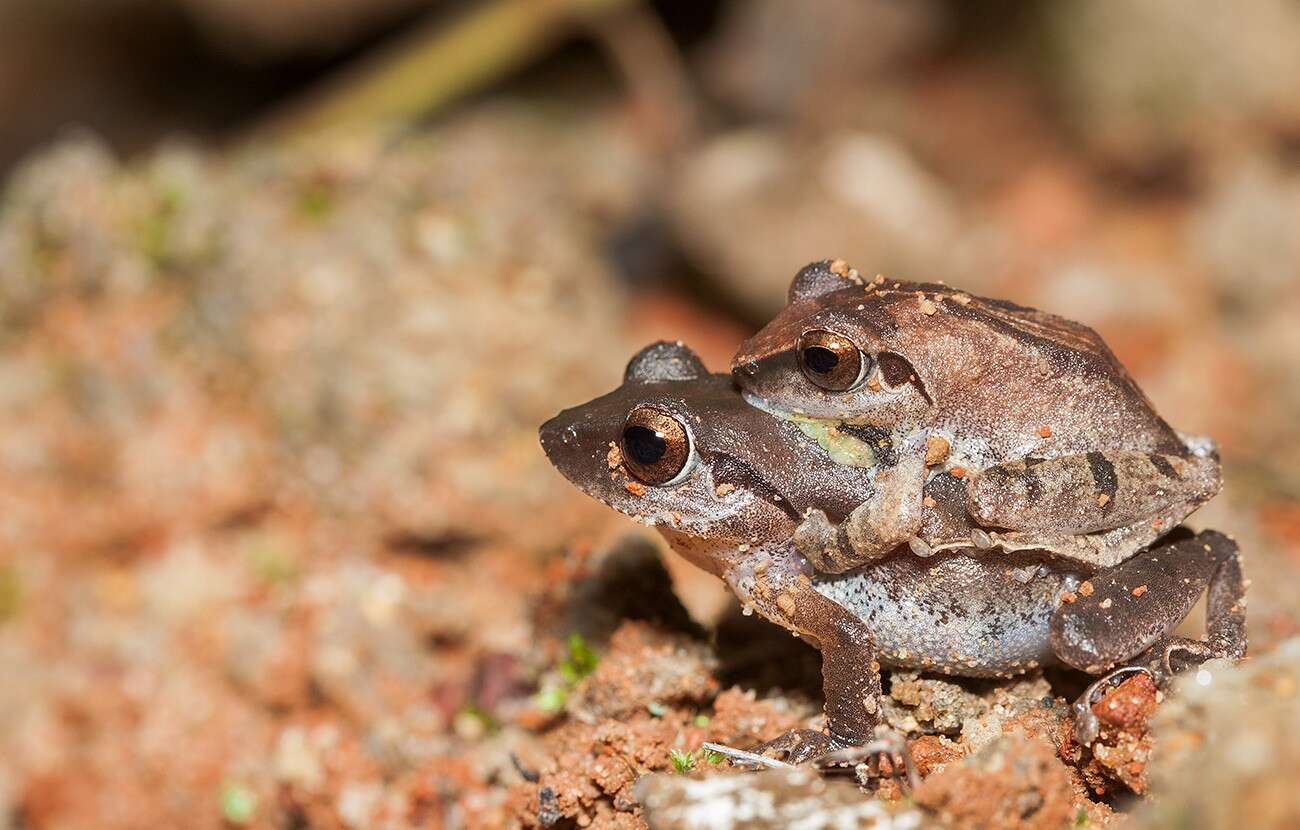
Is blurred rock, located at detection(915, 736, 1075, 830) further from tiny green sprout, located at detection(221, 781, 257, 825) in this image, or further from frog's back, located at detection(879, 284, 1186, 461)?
tiny green sprout, located at detection(221, 781, 257, 825)

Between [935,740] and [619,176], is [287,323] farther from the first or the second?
[619,176]

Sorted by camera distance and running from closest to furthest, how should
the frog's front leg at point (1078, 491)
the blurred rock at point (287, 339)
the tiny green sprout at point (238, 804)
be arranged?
the frog's front leg at point (1078, 491), the tiny green sprout at point (238, 804), the blurred rock at point (287, 339)

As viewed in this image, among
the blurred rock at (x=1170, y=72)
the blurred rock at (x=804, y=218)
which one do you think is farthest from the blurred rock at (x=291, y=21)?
the blurred rock at (x=1170, y=72)

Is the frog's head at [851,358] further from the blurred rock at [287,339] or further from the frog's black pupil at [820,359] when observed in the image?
the blurred rock at [287,339]

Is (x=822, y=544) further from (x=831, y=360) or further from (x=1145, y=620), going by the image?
(x=1145, y=620)

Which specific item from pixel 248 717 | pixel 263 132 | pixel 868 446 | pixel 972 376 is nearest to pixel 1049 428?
pixel 972 376

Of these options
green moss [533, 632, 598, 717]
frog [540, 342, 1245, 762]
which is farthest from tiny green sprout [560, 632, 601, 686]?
frog [540, 342, 1245, 762]
